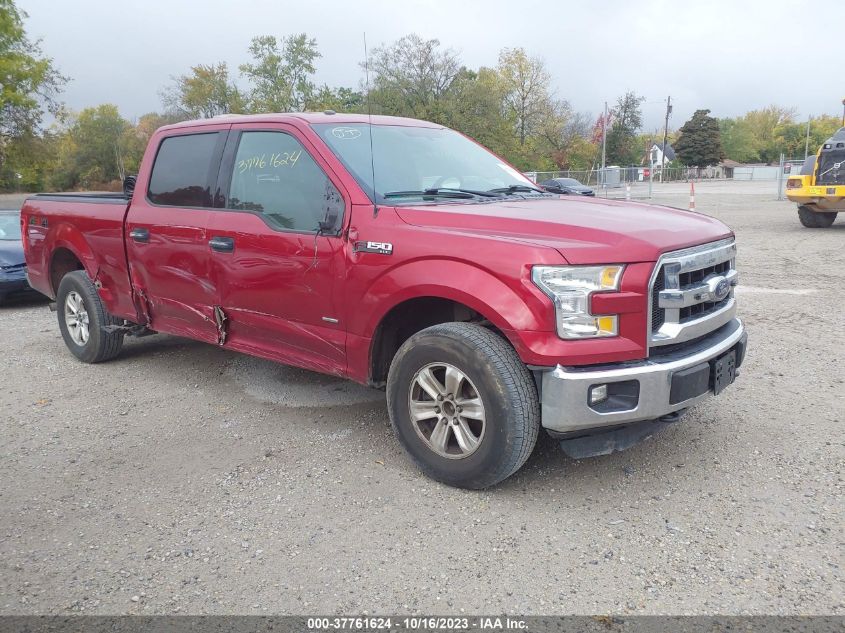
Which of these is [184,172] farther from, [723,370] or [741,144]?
[741,144]

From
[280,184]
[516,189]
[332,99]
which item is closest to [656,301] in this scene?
[516,189]

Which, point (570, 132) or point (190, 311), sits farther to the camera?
point (570, 132)

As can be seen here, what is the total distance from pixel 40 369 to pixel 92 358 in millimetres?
436

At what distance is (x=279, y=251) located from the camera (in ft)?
13.1

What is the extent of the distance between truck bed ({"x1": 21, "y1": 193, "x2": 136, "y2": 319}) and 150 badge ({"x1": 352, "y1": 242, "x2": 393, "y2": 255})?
7.98ft

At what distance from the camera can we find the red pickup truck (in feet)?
10.1

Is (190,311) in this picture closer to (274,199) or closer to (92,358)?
(274,199)

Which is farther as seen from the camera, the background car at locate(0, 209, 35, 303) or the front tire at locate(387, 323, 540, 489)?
the background car at locate(0, 209, 35, 303)

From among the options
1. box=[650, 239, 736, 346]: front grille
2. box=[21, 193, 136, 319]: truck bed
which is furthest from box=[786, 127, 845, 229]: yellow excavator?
box=[21, 193, 136, 319]: truck bed

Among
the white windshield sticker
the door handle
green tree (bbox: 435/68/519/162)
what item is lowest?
the door handle

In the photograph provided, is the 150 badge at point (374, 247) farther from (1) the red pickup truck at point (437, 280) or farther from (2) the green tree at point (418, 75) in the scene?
(2) the green tree at point (418, 75)

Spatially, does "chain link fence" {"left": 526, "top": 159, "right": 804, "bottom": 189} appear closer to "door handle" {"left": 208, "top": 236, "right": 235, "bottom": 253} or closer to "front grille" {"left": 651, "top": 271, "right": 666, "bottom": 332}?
"door handle" {"left": 208, "top": 236, "right": 235, "bottom": 253}

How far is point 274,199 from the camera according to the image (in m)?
4.12

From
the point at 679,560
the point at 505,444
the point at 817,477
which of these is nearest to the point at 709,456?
the point at 817,477
